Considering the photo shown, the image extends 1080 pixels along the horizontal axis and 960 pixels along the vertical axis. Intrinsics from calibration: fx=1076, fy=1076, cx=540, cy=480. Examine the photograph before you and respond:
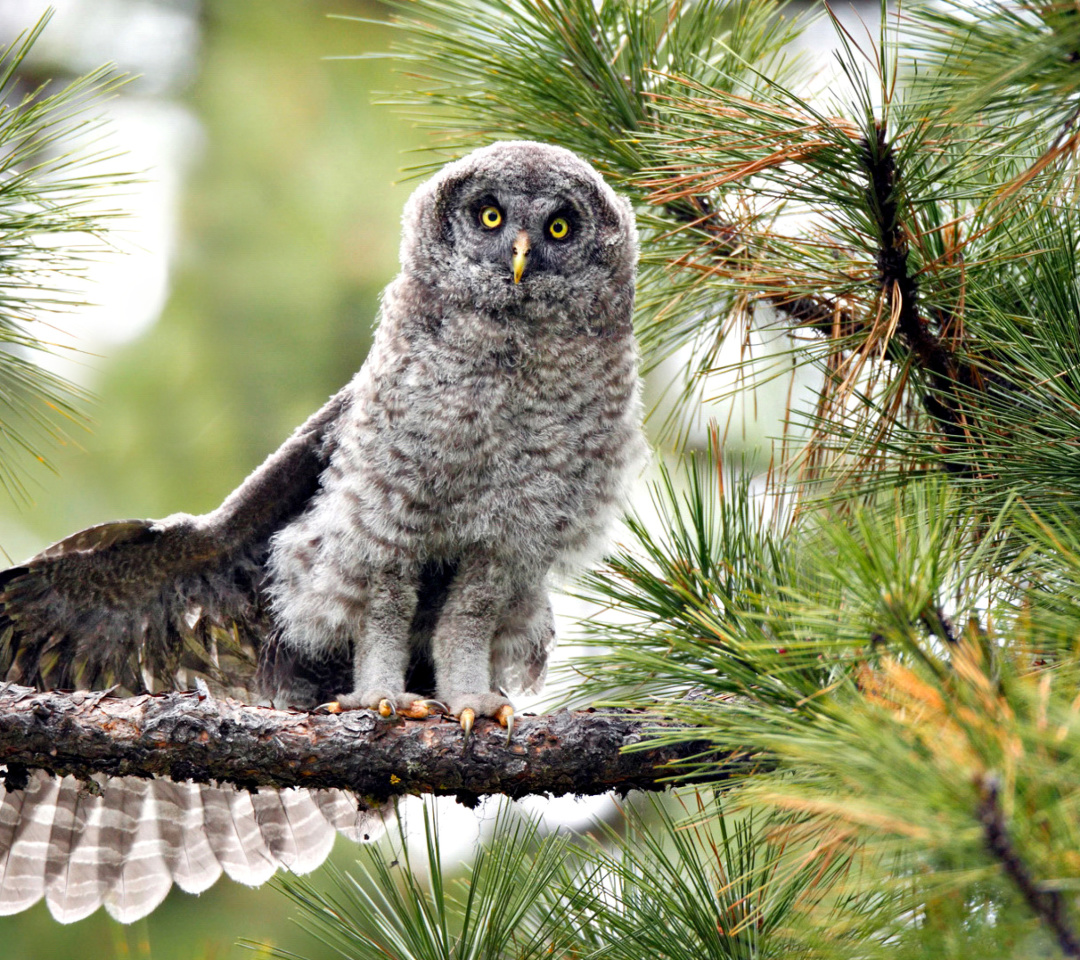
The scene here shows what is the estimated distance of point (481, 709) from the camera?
8.36 feet

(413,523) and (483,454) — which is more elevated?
(483,454)

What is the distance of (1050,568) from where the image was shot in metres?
1.68

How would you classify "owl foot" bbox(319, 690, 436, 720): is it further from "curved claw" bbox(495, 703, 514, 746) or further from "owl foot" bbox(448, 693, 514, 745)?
"curved claw" bbox(495, 703, 514, 746)

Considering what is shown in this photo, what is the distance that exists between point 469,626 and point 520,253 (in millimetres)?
1026

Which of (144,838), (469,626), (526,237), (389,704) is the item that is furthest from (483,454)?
(144,838)

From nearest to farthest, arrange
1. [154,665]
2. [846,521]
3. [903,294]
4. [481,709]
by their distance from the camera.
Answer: [846,521] < [903,294] < [481,709] < [154,665]

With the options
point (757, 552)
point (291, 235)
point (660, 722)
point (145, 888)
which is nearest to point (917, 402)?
point (757, 552)

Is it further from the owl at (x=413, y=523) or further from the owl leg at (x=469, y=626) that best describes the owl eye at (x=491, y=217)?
the owl leg at (x=469, y=626)

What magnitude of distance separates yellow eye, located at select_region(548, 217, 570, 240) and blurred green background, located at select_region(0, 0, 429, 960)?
249cm

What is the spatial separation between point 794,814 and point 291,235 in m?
4.63

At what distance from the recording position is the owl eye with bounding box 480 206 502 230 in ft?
9.91

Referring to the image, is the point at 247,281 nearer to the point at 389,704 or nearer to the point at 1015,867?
the point at 389,704

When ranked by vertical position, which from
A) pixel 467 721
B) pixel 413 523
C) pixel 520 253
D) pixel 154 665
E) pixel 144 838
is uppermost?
pixel 520 253

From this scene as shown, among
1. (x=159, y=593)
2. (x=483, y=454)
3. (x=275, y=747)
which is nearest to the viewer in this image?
(x=275, y=747)
